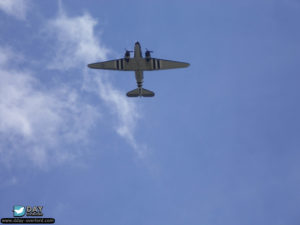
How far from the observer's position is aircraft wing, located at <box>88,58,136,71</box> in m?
82.4

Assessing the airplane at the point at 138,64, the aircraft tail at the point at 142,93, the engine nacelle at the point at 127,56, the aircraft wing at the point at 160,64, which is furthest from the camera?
the aircraft tail at the point at 142,93

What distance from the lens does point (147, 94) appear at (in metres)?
93.8

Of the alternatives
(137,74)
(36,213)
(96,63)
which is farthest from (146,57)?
(36,213)

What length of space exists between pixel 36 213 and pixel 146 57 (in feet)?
116

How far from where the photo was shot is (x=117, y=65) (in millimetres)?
83312

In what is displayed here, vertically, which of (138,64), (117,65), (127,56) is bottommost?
(138,64)

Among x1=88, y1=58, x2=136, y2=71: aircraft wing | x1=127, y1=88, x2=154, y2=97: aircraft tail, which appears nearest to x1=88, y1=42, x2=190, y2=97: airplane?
x1=88, y1=58, x2=136, y2=71: aircraft wing

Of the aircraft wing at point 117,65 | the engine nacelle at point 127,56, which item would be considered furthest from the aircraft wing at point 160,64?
the engine nacelle at point 127,56

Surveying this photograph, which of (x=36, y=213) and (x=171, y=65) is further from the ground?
(x=171, y=65)

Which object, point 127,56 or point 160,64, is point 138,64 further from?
point 160,64

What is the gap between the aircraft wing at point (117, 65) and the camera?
3246 inches

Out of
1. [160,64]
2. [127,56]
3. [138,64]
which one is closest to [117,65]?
[127,56]

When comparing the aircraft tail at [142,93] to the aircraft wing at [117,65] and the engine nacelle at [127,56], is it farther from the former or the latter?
the engine nacelle at [127,56]

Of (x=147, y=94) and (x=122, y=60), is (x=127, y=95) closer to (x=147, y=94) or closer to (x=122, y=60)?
(x=147, y=94)
